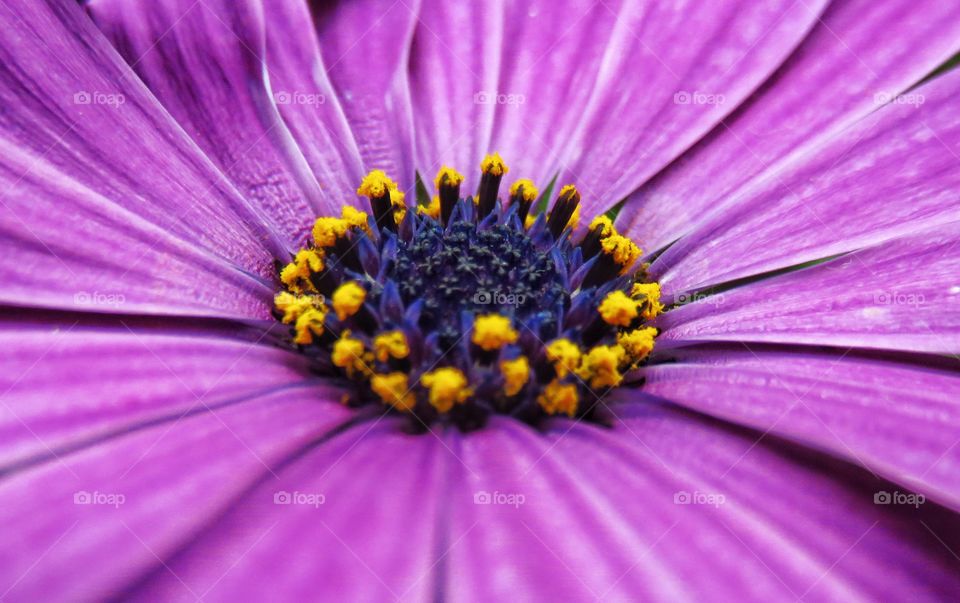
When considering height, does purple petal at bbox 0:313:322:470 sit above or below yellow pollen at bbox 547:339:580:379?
above

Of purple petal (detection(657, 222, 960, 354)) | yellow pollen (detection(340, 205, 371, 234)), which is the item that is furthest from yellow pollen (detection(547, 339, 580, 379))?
yellow pollen (detection(340, 205, 371, 234))

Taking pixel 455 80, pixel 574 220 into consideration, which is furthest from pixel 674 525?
pixel 455 80

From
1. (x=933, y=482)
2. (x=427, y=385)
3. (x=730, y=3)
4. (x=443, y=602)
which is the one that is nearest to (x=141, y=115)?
(x=427, y=385)

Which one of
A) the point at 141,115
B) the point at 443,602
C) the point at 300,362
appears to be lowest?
the point at 443,602

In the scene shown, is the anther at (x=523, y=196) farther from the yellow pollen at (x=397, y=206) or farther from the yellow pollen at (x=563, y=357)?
the yellow pollen at (x=563, y=357)

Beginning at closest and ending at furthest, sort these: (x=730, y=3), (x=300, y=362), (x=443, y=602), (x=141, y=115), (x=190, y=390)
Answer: (x=443, y=602) → (x=190, y=390) → (x=300, y=362) → (x=141, y=115) → (x=730, y=3)

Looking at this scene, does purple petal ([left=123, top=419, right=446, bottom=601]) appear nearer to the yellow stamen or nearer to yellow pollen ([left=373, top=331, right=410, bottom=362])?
yellow pollen ([left=373, top=331, right=410, bottom=362])

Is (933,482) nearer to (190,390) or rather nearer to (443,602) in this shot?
(443,602)

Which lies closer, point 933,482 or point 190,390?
point 933,482
